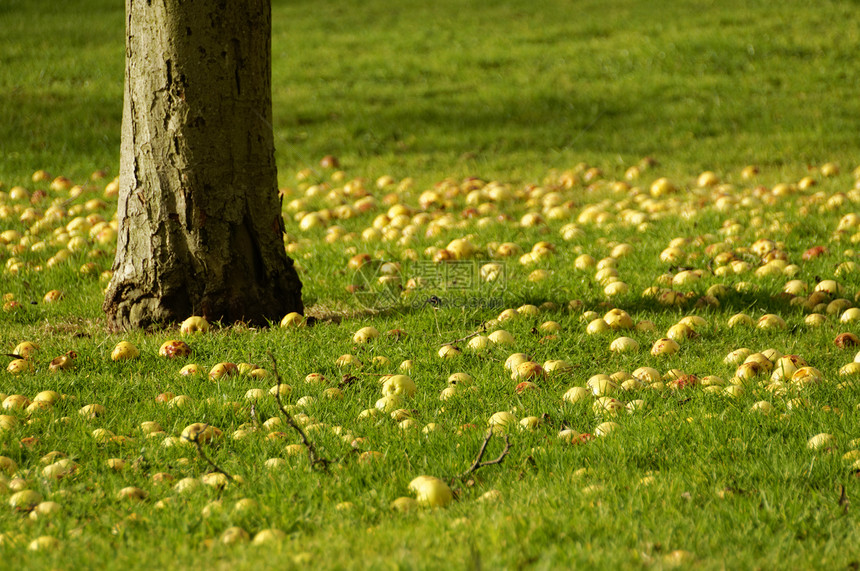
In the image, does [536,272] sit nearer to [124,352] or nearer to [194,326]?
[194,326]

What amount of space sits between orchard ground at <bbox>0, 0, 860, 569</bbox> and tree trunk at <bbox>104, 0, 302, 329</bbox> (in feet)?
0.90

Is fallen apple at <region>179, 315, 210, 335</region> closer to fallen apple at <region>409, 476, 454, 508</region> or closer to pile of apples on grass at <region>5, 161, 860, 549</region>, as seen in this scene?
pile of apples on grass at <region>5, 161, 860, 549</region>

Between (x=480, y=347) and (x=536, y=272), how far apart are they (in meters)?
1.39

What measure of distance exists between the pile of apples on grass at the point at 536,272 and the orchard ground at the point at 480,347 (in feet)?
0.07

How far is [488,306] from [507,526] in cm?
283

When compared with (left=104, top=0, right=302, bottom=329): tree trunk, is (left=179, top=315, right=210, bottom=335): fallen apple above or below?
below

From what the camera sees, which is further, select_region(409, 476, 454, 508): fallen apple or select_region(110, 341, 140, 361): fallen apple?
select_region(110, 341, 140, 361): fallen apple

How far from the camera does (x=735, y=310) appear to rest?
513cm

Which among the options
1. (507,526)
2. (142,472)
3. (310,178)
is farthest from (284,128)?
(507,526)

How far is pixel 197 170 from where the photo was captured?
479cm

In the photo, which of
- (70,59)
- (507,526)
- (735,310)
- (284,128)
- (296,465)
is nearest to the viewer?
(507,526)

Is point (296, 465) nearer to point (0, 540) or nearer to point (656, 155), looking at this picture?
point (0, 540)

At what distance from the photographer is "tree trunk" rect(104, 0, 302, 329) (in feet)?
15.4

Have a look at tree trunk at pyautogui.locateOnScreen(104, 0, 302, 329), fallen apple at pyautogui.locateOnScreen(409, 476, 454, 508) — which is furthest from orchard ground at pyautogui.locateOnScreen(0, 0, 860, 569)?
tree trunk at pyautogui.locateOnScreen(104, 0, 302, 329)
